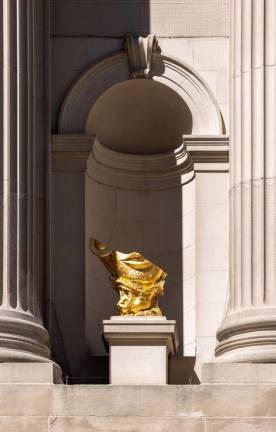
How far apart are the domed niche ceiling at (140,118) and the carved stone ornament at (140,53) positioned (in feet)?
0.66

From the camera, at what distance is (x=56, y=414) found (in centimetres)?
3350

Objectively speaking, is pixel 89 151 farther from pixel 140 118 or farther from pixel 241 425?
pixel 241 425

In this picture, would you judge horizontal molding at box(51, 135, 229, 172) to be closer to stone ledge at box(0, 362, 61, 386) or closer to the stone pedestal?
the stone pedestal

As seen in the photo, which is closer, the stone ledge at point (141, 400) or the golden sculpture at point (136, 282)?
the stone ledge at point (141, 400)

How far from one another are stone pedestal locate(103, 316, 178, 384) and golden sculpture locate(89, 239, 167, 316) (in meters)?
0.60

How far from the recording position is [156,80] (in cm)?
3909

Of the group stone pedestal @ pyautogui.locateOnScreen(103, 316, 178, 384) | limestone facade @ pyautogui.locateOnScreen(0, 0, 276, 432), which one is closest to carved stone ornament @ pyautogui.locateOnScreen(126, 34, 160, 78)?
limestone facade @ pyautogui.locateOnScreen(0, 0, 276, 432)

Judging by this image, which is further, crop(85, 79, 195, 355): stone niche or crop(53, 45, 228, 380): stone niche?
crop(85, 79, 195, 355): stone niche

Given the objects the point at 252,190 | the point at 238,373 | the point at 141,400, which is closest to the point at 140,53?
the point at 252,190

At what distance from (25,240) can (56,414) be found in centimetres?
338

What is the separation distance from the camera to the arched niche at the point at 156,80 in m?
38.9

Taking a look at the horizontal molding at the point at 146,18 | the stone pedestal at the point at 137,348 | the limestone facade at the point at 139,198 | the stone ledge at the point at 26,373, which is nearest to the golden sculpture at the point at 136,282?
the stone pedestal at the point at 137,348

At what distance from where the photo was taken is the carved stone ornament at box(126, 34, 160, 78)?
39.1 meters

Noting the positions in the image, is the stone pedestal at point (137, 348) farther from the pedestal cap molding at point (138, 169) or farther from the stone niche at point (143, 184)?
the pedestal cap molding at point (138, 169)
